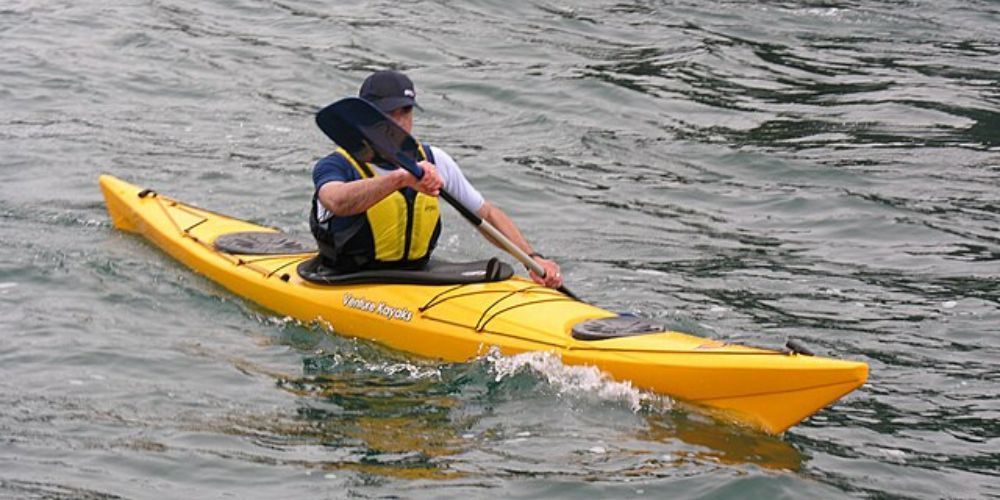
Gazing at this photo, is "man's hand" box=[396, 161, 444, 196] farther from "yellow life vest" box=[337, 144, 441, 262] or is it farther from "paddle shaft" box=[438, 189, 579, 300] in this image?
"paddle shaft" box=[438, 189, 579, 300]

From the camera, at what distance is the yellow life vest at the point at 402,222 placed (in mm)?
6754

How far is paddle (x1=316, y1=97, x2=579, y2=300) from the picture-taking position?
655 cm

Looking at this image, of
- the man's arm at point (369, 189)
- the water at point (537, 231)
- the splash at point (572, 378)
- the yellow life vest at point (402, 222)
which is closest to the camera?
the water at point (537, 231)

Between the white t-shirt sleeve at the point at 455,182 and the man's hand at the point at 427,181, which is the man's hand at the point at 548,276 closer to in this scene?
the white t-shirt sleeve at the point at 455,182

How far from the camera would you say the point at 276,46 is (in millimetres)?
13625

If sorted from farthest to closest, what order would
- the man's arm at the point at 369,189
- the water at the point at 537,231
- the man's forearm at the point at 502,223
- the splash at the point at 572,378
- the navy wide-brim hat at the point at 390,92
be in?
the man's forearm at the point at 502,223, the navy wide-brim hat at the point at 390,92, the man's arm at the point at 369,189, the splash at the point at 572,378, the water at the point at 537,231

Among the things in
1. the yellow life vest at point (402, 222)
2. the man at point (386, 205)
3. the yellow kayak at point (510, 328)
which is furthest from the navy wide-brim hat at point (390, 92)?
the yellow kayak at point (510, 328)

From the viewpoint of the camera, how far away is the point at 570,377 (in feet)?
20.1

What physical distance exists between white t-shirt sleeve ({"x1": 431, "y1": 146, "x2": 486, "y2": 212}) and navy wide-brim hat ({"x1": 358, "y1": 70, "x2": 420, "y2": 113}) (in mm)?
352

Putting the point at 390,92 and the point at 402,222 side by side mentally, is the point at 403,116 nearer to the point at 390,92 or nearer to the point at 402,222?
the point at 390,92

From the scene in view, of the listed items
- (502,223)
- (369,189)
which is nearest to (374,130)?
(369,189)

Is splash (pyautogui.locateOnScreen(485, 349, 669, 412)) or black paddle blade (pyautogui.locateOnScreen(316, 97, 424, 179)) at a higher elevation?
black paddle blade (pyautogui.locateOnScreen(316, 97, 424, 179))

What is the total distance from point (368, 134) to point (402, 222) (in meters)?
0.45

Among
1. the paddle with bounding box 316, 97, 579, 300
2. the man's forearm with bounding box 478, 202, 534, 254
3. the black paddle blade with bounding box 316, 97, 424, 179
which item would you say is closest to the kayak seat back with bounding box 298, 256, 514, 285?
the man's forearm with bounding box 478, 202, 534, 254
